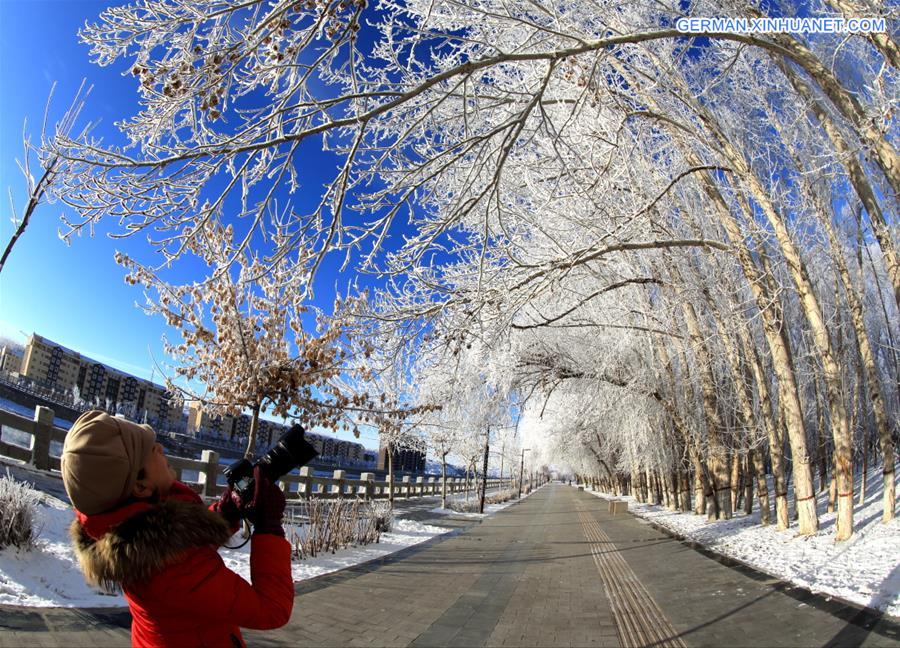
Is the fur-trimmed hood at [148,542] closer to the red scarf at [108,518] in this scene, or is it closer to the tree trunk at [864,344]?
the red scarf at [108,518]

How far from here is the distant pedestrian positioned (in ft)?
5.48

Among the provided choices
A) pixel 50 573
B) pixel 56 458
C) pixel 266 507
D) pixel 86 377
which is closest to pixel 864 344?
pixel 266 507

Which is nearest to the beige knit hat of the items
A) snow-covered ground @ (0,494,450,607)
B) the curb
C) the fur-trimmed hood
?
the fur-trimmed hood

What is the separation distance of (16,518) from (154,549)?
486 cm

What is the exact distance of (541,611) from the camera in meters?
5.90

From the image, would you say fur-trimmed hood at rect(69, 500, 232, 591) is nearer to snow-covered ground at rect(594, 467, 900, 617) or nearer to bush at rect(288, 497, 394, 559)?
snow-covered ground at rect(594, 467, 900, 617)

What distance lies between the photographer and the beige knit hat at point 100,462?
5.40 ft

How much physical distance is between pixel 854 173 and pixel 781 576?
5.92m

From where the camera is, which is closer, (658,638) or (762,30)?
(658,638)

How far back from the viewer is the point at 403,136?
504 cm

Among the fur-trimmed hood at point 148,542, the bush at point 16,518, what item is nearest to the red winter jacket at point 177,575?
the fur-trimmed hood at point 148,542

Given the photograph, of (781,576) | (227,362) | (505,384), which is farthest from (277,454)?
(505,384)

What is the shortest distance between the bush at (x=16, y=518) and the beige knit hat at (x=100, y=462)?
4.56m

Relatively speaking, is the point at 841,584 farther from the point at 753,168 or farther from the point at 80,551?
the point at 80,551
